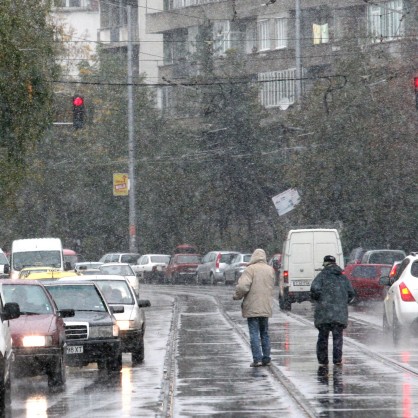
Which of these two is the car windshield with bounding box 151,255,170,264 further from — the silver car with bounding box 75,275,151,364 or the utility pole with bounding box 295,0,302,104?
the silver car with bounding box 75,275,151,364

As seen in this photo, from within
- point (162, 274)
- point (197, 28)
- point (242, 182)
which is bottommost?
point (162, 274)

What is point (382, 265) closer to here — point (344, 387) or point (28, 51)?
point (28, 51)

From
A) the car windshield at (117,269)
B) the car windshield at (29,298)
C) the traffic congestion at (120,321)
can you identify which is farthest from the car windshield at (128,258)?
the car windshield at (29,298)

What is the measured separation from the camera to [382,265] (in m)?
42.0

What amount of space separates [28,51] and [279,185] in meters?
41.1

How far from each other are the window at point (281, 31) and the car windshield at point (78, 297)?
5534 cm

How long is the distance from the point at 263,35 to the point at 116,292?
5576 cm

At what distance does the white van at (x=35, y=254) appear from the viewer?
4581cm

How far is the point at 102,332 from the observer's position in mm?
19703

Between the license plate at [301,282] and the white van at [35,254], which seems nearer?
the license plate at [301,282]

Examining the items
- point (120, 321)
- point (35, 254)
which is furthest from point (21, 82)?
point (35, 254)

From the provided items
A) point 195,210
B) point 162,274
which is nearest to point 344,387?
point 162,274

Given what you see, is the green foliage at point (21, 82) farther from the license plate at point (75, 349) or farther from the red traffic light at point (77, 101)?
the license plate at point (75, 349)

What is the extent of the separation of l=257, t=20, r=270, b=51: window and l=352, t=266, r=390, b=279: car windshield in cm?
3669
